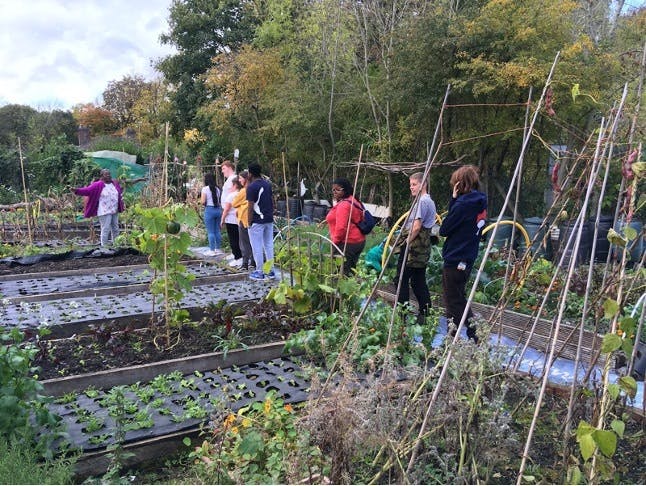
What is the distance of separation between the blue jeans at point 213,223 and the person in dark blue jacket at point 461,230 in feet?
16.8

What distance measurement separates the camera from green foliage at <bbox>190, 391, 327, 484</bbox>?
100 inches

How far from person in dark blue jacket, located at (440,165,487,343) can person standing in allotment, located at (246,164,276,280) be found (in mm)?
2954

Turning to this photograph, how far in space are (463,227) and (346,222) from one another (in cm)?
157

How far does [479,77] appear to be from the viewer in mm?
10203

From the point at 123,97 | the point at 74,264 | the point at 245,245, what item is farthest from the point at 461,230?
the point at 123,97

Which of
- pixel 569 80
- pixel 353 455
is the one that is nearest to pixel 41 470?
pixel 353 455

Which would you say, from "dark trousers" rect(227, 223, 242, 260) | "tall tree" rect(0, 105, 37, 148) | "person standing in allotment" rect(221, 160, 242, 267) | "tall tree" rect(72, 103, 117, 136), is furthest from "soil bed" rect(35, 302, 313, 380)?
"tall tree" rect(72, 103, 117, 136)

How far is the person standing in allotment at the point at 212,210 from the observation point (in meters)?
8.75

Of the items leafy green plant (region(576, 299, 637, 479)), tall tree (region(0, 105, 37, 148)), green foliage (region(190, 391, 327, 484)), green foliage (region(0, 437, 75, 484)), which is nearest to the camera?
leafy green plant (region(576, 299, 637, 479))

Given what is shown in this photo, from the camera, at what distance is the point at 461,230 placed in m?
4.58

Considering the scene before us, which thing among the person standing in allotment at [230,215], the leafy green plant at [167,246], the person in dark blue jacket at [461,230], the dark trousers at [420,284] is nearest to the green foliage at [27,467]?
the leafy green plant at [167,246]

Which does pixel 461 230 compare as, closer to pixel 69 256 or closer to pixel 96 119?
pixel 69 256

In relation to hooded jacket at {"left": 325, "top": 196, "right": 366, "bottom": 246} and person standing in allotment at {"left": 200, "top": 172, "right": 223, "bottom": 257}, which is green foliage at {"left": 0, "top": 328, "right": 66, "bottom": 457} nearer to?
hooded jacket at {"left": 325, "top": 196, "right": 366, "bottom": 246}

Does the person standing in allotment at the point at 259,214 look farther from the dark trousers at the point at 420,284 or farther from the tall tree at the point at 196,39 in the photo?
the tall tree at the point at 196,39
